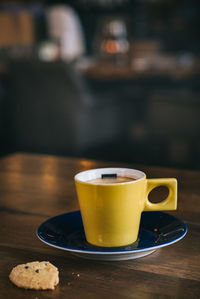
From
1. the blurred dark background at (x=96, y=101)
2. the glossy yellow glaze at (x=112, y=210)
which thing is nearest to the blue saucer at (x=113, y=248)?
the glossy yellow glaze at (x=112, y=210)

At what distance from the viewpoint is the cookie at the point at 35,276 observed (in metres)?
0.49

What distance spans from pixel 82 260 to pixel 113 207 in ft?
0.24

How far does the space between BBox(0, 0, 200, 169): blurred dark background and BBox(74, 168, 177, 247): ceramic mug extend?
2.37 m

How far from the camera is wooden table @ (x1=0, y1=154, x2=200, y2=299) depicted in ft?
1.60

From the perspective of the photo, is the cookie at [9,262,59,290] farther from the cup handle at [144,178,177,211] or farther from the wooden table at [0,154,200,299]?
the cup handle at [144,178,177,211]

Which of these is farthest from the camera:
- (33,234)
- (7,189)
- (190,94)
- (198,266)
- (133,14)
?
(133,14)

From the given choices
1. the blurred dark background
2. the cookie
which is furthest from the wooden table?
the blurred dark background

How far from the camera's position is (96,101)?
10.2 ft

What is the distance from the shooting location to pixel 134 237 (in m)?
0.58

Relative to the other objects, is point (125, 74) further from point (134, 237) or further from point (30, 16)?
point (134, 237)

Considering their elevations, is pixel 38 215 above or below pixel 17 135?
above

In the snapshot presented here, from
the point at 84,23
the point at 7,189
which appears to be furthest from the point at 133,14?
the point at 7,189

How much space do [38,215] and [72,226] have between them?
5.0 inches

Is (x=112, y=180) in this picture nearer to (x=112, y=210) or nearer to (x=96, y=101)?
(x=112, y=210)
